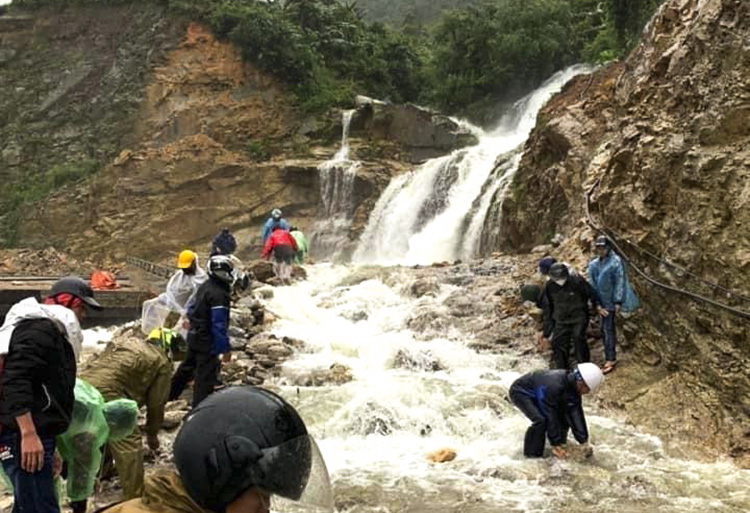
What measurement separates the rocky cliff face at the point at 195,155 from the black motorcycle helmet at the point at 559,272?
17698mm

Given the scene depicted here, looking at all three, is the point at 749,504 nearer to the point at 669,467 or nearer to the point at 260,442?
the point at 669,467

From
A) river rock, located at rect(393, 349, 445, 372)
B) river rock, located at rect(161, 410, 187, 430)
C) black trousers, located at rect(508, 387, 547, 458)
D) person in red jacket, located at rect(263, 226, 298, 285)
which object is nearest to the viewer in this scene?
black trousers, located at rect(508, 387, 547, 458)

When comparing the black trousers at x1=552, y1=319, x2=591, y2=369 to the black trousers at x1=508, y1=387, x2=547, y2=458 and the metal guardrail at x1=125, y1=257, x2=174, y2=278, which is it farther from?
the metal guardrail at x1=125, y1=257, x2=174, y2=278

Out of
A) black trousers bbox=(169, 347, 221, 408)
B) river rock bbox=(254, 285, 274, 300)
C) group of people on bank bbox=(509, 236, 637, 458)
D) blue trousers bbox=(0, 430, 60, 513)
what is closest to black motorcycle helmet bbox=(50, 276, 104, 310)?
blue trousers bbox=(0, 430, 60, 513)

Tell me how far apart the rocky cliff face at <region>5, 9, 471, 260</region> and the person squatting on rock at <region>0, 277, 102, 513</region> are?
2179 cm

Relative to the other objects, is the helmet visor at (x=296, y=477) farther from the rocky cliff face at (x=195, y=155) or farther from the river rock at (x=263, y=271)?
the rocky cliff face at (x=195, y=155)

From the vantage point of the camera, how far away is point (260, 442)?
1.74 metres

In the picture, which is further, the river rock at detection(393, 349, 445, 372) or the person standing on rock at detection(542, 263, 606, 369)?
the river rock at detection(393, 349, 445, 372)

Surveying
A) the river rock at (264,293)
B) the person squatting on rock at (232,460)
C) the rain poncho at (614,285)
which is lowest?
the river rock at (264,293)

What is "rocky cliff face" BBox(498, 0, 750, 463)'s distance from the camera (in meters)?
6.62

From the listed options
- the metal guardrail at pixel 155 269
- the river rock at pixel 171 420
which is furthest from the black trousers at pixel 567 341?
the metal guardrail at pixel 155 269

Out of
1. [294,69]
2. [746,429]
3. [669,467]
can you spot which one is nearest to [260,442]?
[669,467]

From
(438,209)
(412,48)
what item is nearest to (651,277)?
(438,209)

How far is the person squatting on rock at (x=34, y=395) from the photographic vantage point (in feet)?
11.2
